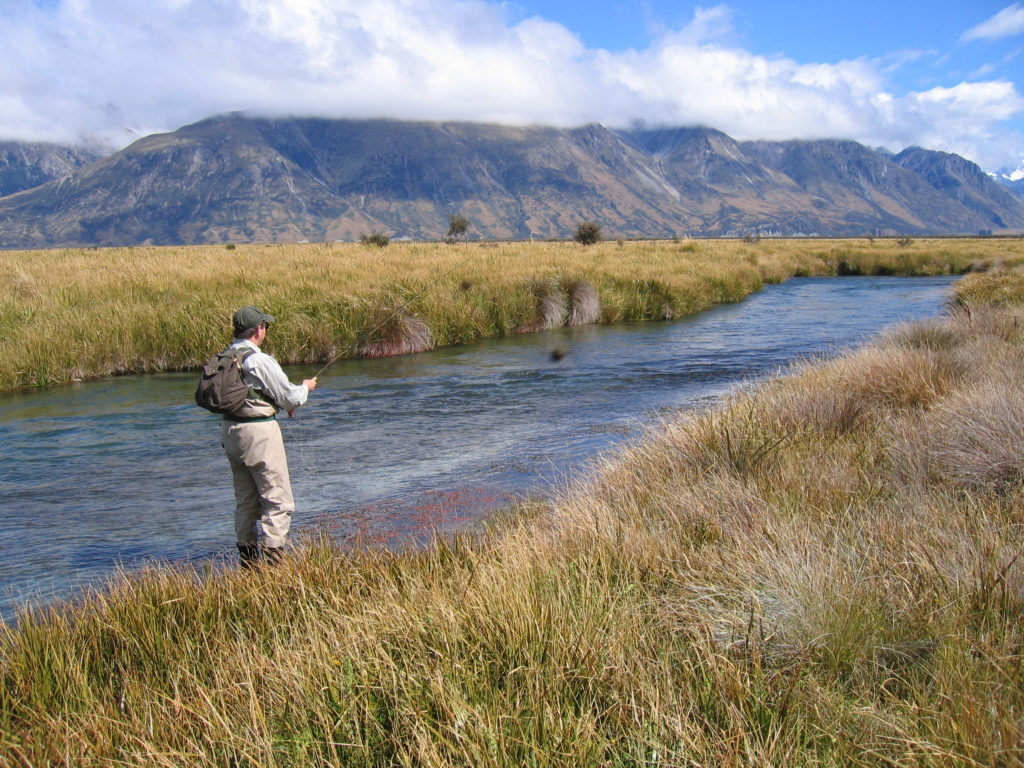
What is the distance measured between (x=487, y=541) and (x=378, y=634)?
1673mm

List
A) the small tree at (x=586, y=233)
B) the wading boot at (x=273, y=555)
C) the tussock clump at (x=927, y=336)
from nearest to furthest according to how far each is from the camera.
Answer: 1. the wading boot at (x=273, y=555)
2. the tussock clump at (x=927, y=336)
3. the small tree at (x=586, y=233)

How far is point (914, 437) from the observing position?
19.6 feet

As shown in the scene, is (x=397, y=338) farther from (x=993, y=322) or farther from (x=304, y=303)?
(x=993, y=322)

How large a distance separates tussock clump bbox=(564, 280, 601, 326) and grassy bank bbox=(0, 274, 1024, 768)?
17286 millimetres

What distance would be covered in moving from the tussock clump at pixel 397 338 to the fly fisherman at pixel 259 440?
1104 centimetres

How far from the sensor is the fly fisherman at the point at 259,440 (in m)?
5.85

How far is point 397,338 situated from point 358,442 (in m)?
7.90

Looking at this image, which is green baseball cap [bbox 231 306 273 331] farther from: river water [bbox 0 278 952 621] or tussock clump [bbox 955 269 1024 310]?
tussock clump [bbox 955 269 1024 310]

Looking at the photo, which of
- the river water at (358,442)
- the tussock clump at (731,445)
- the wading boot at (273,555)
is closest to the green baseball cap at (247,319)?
the wading boot at (273,555)

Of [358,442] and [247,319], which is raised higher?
[247,319]

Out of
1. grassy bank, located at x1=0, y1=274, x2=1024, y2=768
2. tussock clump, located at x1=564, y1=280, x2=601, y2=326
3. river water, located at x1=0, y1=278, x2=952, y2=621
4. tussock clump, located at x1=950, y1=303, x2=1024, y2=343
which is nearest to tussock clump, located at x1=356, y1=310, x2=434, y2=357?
river water, located at x1=0, y1=278, x2=952, y2=621

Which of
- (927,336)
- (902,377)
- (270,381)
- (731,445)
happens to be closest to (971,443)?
(731,445)

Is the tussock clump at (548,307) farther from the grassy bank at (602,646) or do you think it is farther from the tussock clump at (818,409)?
the grassy bank at (602,646)

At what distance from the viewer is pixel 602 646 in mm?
3072
